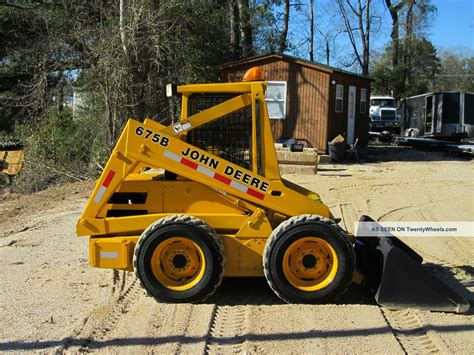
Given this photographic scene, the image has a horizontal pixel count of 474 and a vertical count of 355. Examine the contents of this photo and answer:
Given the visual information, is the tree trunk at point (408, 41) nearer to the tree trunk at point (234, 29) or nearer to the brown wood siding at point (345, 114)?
the brown wood siding at point (345, 114)

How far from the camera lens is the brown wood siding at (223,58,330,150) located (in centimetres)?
1919

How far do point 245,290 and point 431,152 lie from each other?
68.1 ft

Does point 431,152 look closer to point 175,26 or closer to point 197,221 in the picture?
point 175,26

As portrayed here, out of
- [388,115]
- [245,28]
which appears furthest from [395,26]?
[245,28]

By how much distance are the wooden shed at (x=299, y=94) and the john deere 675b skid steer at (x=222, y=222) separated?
1409 centimetres

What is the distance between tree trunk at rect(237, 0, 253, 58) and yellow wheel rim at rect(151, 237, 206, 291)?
19.2 m

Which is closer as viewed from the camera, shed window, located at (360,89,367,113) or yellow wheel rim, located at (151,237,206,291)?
yellow wheel rim, located at (151,237,206,291)

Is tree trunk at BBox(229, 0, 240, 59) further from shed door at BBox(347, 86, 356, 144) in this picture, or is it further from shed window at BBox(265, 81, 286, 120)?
shed door at BBox(347, 86, 356, 144)

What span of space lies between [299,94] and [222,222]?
48.1 ft

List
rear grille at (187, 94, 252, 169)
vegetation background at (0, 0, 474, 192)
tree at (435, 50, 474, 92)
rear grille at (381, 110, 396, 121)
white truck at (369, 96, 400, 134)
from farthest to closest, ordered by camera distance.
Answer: tree at (435, 50, 474, 92) < rear grille at (381, 110, 396, 121) < white truck at (369, 96, 400, 134) < vegetation background at (0, 0, 474, 192) < rear grille at (187, 94, 252, 169)

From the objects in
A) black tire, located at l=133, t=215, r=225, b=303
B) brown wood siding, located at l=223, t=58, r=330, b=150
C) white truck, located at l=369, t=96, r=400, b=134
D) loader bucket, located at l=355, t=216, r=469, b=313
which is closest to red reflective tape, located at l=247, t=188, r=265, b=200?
black tire, located at l=133, t=215, r=225, b=303

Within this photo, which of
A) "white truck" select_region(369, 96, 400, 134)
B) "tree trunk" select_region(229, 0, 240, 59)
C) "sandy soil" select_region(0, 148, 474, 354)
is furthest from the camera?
"white truck" select_region(369, 96, 400, 134)

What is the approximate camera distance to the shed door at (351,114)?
2131cm

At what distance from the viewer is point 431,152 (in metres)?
24.2
